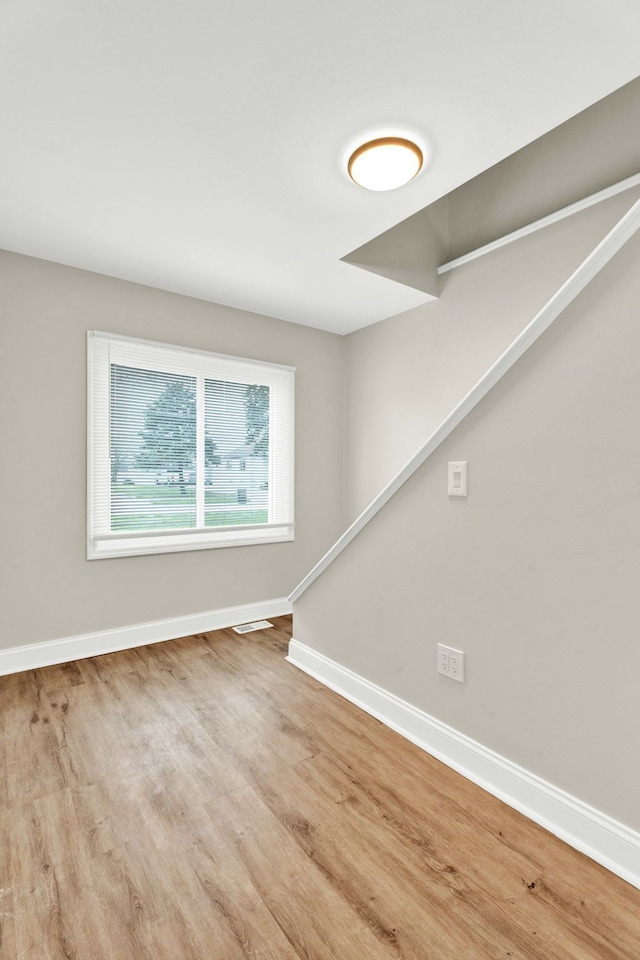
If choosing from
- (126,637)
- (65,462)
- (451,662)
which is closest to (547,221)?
(451,662)

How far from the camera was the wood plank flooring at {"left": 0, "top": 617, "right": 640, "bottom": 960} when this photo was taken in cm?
119

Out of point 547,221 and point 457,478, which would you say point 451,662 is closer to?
point 457,478

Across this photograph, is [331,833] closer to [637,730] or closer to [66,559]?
[637,730]

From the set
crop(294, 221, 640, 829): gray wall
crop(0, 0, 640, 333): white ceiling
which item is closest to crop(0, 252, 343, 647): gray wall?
crop(0, 0, 640, 333): white ceiling

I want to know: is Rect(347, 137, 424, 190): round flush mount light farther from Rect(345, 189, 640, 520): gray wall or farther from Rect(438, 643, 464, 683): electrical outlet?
Rect(438, 643, 464, 683): electrical outlet

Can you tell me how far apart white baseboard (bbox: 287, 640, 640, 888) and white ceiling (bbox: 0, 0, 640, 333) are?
2444 millimetres

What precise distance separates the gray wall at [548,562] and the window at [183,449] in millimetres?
1903

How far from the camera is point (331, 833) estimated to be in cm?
154

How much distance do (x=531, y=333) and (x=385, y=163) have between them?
1.07m

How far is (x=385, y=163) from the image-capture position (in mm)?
1985

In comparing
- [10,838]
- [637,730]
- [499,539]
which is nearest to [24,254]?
[10,838]

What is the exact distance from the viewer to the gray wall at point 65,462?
111 inches

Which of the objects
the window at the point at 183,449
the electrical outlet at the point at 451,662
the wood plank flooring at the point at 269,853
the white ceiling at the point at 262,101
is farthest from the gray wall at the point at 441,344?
the wood plank flooring at the point at 269,853

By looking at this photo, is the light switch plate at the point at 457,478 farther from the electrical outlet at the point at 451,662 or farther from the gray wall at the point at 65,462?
the gray wall at the point at 65,462
